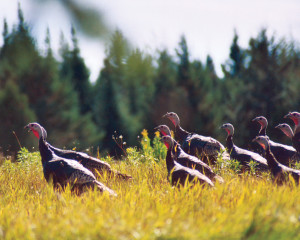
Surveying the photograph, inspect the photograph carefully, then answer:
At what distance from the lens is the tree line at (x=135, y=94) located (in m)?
14.8

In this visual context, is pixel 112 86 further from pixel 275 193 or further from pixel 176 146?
pixel 275 193

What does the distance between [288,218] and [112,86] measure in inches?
609

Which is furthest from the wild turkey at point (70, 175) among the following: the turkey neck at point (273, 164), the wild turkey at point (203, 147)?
the turkey neck at point (273, 164)

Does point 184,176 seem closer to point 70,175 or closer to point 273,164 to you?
point 273,164

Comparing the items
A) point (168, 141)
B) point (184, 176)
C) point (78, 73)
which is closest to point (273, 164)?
point (184, 176)

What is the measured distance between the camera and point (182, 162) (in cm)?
574

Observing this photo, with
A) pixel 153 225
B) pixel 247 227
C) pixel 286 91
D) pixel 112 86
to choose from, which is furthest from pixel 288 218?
pixel 112 86

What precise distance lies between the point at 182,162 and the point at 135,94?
45.0 feet

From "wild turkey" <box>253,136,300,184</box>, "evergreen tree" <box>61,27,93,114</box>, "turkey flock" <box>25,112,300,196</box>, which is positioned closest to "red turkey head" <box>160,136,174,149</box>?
"turkey flock" <box>25,112,300,196</box>

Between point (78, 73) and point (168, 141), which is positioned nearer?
point (168, 141)

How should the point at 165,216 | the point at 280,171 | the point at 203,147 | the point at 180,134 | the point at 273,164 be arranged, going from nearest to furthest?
the point at 165,216
the point at 280,171
the point at 273,164
the point at 203,147
the point at 180,134

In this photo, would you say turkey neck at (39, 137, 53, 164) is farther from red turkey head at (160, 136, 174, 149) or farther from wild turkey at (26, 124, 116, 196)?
red turkey head at (160, 136, 174, 149)

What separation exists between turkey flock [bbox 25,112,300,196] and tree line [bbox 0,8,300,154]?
294 inches

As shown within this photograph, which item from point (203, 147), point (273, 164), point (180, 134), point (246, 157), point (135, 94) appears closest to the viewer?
point (273, 164)
